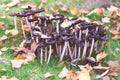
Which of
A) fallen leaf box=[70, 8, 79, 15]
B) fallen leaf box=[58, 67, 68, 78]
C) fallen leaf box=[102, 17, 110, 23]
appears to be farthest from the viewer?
fallen leaf box=[70, 8, 79, 15]

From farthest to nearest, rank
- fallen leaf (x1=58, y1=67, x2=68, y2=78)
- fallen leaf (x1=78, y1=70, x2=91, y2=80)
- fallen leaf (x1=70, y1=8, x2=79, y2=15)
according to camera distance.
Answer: fallen leaf (x1=70, y1=8, x2=79, y2=15), fallen leaf (x1=58, y1=67, x2=68, y2=78), fallen leaf (x1=78, y1=70, x2=91, y2=80)

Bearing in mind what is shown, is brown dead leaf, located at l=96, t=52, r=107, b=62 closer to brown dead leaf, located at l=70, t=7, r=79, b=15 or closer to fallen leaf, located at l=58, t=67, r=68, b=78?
fallen leaf, located at l=58, t=67, r=68, b=78

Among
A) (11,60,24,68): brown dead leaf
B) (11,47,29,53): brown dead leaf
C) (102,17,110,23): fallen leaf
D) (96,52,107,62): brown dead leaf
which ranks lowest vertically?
(96,52,107,62): brown dead leaf

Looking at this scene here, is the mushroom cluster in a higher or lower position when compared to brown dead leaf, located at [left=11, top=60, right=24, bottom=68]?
higher

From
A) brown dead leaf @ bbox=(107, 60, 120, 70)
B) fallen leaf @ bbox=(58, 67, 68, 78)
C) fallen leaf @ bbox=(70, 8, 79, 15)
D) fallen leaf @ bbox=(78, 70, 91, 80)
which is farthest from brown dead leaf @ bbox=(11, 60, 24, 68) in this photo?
fallen leaf @ bbox=(70, 8, 79, 15)

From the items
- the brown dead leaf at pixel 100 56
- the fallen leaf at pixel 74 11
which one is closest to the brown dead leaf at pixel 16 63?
the brown dead leaf at pixel 100 56

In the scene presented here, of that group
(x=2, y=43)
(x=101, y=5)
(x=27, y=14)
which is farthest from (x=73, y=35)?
(x=101, y=5)

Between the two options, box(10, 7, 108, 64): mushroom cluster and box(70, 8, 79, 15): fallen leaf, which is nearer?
box(10, 7, 108, 64): mushroom cluster

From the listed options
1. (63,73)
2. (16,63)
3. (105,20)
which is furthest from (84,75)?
(105,20)

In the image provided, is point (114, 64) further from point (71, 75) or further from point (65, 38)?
point (65, 38)
